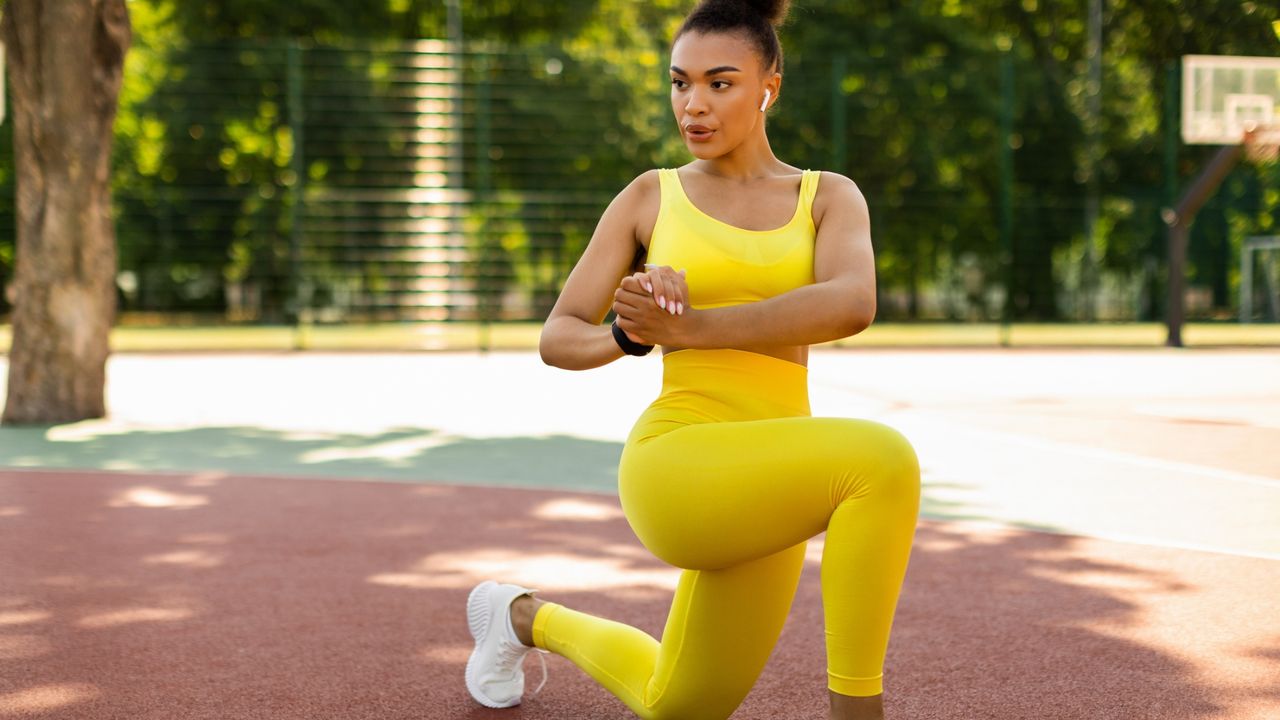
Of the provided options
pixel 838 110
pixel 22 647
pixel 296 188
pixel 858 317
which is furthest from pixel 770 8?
pixel 838 110

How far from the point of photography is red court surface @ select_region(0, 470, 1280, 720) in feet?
11.8

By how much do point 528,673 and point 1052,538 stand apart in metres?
2.84

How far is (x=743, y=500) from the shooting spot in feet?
8.34

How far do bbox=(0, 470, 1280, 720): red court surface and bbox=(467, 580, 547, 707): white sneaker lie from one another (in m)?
0.06

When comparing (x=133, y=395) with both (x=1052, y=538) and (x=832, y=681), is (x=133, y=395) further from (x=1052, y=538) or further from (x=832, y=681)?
(x=832, y=681)

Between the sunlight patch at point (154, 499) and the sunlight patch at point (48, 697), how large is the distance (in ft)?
9.88

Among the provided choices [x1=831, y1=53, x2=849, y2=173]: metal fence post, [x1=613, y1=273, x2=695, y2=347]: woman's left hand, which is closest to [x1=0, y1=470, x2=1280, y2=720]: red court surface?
[x1=613, y1=273, x2=695, y2=347]: woman's left hand

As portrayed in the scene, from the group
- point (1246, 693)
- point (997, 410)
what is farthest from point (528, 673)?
point (997, 410)

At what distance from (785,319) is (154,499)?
504cm

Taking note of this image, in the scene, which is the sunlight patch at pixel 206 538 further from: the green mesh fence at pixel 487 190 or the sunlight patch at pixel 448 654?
the green mesh fence at pixel 487 190

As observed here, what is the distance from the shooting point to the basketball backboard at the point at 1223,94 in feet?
69.7

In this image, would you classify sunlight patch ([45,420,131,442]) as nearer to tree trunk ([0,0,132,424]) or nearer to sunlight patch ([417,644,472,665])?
tree trunk ([0,0,132,424])

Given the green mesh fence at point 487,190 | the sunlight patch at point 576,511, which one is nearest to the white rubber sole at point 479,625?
the sunlight patch at point 576,511

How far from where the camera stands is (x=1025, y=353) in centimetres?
2056
